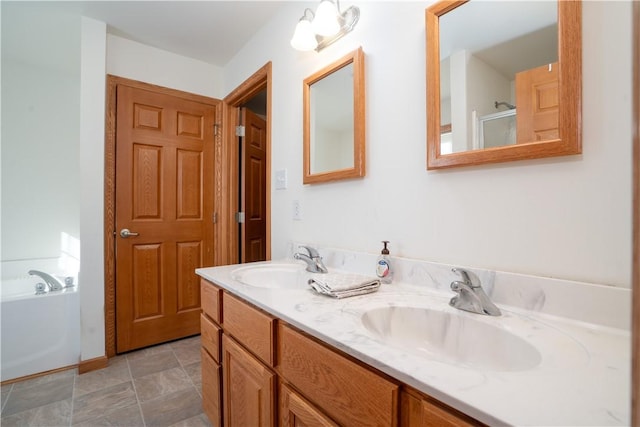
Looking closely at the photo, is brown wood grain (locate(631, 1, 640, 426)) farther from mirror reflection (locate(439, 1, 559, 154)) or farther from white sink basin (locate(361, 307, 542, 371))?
mirror reflection (locate(439, 1, 559, 154))

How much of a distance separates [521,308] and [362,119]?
875 mm

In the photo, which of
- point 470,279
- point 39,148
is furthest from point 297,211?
point 39,148

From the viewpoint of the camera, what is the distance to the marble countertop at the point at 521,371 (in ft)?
1.26

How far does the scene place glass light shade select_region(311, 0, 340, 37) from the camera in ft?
4.33

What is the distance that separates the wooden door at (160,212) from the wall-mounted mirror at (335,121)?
1.28 meters

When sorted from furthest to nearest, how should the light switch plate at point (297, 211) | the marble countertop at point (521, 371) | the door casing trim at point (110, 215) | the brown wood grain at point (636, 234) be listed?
the door casing trim at point (110, 215)
the light switch plate at point (297, 211)
the marble countertop at point (521, 371)
the brown wood grain at point (636, 234)

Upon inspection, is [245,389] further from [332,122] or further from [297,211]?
[332,122]

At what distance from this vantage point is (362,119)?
1.24 metres

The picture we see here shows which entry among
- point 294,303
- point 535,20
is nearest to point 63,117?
point 294,303

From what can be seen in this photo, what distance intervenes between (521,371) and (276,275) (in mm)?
1080

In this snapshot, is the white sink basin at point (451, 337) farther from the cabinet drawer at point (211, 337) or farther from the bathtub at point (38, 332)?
the bathtub at point (38, 332)

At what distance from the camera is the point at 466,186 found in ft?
3.00

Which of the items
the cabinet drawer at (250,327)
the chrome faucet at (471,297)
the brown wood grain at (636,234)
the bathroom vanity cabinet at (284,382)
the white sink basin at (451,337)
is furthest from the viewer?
the cabinet drawer at (250,327)

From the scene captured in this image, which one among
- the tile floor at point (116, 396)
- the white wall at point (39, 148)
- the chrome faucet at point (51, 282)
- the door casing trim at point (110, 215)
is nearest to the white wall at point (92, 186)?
the door casing trim at point (110, 215)
